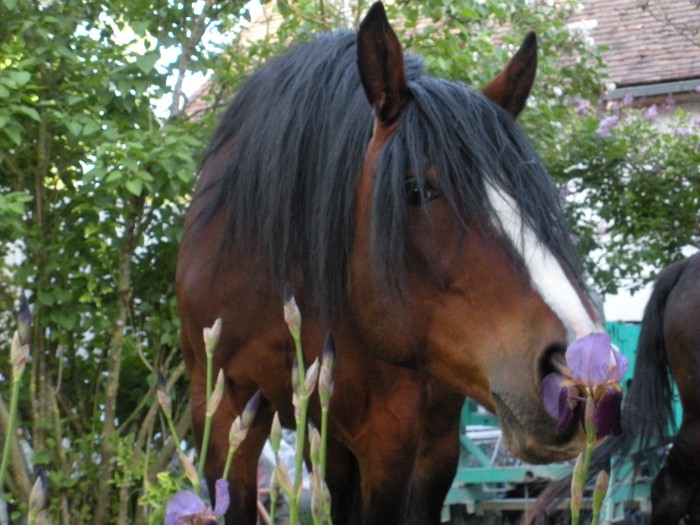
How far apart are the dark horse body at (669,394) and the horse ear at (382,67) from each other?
9.23 ft

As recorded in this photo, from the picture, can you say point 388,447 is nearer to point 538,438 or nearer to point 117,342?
point 538,438

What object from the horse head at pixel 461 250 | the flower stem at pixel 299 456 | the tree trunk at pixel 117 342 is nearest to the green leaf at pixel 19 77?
the tree trunk at pixel 117 342

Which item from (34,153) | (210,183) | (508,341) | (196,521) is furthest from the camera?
(34,153)

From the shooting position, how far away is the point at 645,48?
41.4 feet

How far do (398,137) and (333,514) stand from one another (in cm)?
130

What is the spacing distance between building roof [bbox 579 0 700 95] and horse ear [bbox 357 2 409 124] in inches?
370

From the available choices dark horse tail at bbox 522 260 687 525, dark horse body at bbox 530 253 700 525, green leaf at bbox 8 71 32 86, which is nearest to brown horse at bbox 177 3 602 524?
green leaf at bbox 8 71 32 86

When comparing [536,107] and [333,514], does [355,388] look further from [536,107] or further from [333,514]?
[536,107]

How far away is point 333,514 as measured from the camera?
3.13 m

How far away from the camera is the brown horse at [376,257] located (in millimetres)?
1989

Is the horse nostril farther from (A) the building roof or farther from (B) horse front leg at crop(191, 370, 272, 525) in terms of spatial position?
(A) the building roof

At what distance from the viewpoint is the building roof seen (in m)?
11.8

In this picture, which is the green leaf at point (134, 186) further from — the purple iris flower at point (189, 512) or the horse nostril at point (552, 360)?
the purple iris flower at point (189, 512)

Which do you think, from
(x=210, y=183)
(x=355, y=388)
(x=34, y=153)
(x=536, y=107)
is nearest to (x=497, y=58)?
(x=536, y=107)
